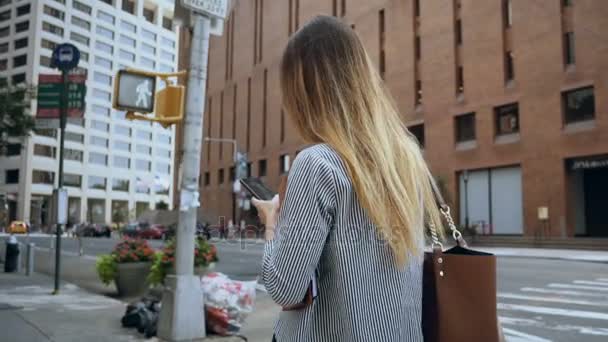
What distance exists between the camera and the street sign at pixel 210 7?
21.4ft

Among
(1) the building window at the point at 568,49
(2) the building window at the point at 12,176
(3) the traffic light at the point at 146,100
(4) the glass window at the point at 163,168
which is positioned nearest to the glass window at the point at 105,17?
(2) the building window at the point at 12,176

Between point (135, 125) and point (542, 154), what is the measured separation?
76.9 m

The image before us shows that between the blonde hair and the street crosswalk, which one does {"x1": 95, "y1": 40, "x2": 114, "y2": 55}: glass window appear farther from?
the blonde hair

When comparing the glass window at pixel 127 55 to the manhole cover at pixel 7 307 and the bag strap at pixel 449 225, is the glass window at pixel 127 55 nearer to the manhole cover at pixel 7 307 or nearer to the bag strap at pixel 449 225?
the manhole cover at pixel 7 307

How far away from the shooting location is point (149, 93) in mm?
6660

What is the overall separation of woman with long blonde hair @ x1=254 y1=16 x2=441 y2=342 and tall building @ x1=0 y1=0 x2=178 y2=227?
58.2m

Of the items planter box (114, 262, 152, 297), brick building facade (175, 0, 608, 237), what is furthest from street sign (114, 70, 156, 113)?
brick building facade (175, 0, 608, 237)

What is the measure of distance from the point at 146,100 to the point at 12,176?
8098 cm

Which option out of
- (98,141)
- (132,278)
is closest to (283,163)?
(132,278)

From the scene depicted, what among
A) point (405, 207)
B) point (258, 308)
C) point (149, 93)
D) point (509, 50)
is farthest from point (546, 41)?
point (405, 207)

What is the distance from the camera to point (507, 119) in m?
32.1

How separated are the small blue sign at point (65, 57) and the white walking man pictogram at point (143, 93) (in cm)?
484

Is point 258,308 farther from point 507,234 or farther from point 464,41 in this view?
point 464,41

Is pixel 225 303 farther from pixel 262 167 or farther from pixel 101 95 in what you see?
pixel 101 95
